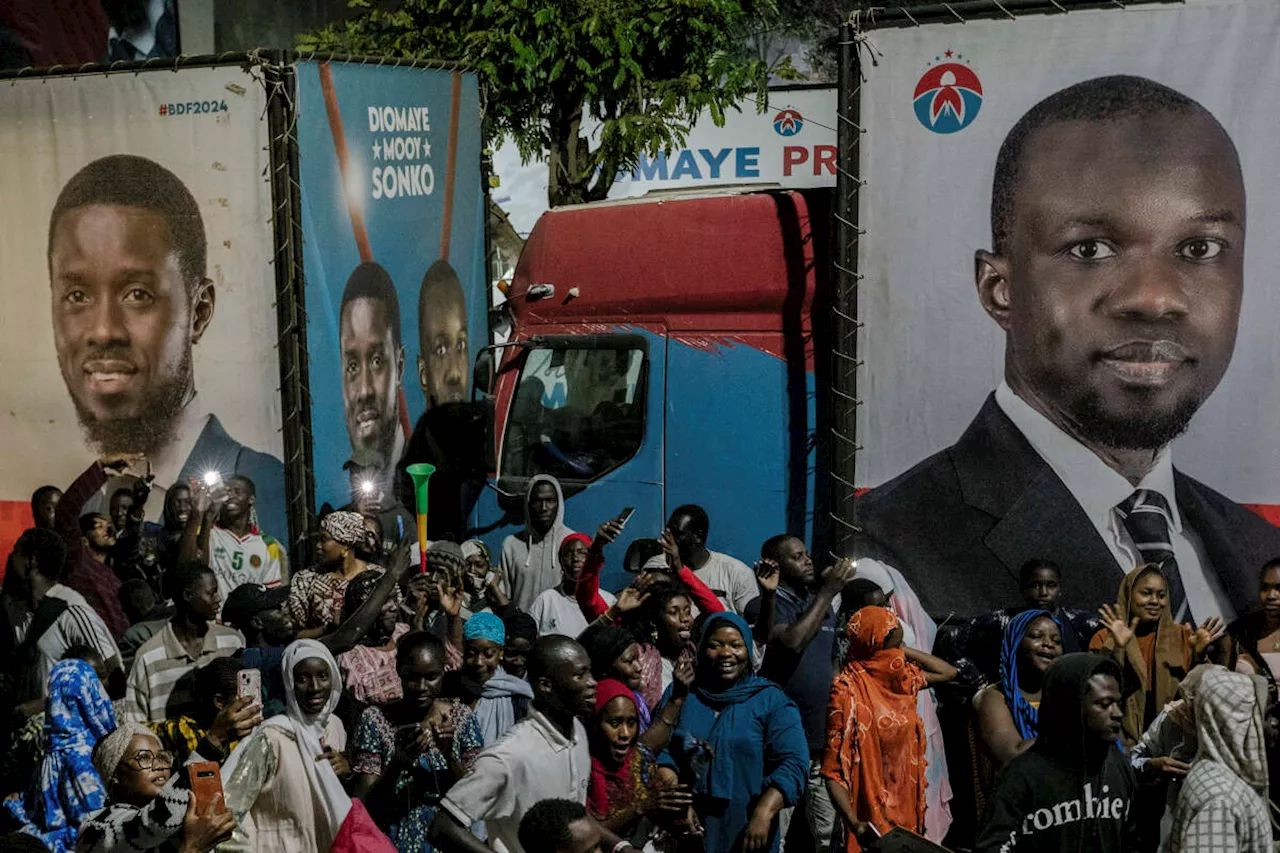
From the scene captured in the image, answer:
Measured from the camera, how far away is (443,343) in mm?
10656

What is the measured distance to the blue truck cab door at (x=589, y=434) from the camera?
879cm

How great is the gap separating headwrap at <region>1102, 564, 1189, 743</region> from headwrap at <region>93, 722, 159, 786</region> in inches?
145

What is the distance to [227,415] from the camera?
31.2ft

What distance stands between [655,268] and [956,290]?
1.90 m

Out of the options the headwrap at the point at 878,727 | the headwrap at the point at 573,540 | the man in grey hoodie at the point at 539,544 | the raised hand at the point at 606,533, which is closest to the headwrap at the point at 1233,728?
the headwrap at the point at 878,727

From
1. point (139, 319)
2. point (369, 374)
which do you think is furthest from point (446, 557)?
point (139, 319)

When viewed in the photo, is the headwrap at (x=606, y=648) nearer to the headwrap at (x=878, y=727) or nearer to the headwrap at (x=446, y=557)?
the headwrap at (x=878, y=727)

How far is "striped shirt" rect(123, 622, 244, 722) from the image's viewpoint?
7.12 metres

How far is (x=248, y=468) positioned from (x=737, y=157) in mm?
12638

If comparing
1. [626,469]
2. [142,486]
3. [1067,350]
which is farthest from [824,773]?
[142,486]

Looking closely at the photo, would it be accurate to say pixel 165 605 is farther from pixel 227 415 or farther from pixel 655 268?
pixel 655 268

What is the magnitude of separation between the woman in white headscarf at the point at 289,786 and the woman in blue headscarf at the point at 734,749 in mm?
1102

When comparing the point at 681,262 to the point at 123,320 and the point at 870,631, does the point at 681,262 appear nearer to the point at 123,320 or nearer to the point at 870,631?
the point at 870,631

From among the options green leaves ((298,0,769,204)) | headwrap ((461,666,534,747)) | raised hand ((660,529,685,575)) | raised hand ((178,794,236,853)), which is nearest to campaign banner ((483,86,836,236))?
green leaves ((298,0,769,204))
